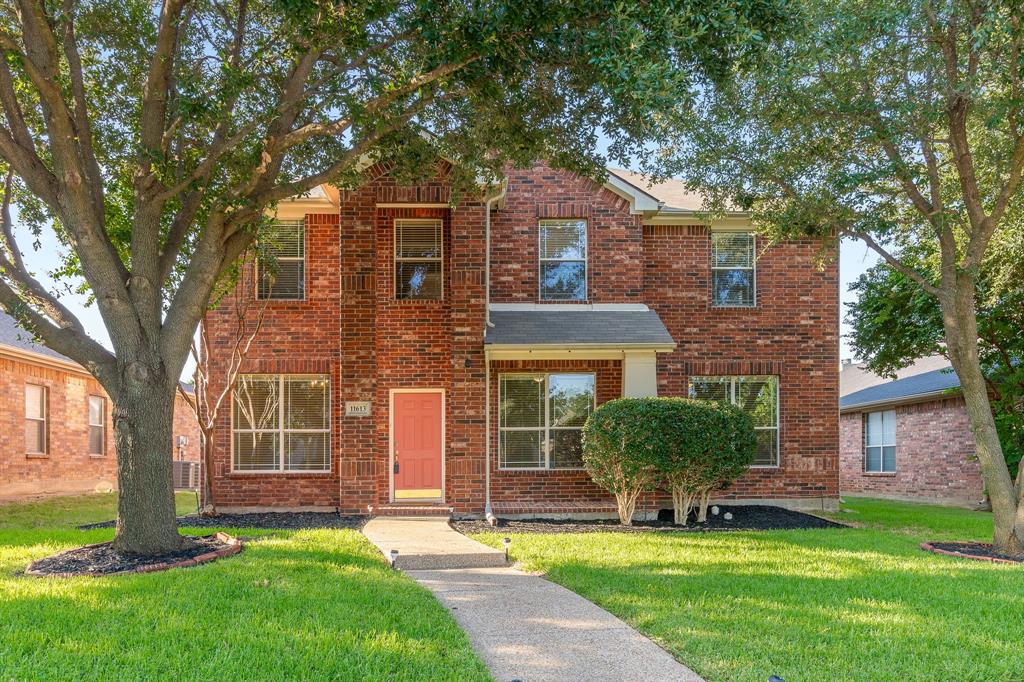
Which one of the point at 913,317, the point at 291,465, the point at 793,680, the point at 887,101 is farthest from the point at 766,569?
the point at 913,317

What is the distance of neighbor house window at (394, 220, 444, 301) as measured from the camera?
14.1 metres

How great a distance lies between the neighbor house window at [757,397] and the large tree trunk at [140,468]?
10.1 meters

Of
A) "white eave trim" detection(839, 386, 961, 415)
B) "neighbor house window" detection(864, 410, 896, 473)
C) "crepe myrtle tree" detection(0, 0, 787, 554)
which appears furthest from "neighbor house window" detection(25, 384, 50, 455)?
"neighbor house window" detection(864, 410, 896, 473)

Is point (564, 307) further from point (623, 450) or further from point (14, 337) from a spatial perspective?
point (14, 337)

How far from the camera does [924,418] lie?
72.1 feet

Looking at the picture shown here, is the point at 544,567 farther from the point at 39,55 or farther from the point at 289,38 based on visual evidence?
the point at 39,55

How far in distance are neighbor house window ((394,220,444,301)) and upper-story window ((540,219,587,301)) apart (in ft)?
7.11

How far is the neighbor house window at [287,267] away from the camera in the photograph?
1469cm

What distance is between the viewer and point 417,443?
1397cm

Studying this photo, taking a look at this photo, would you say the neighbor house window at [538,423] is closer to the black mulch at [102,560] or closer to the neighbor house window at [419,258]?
the neighbor house window at [419,258]

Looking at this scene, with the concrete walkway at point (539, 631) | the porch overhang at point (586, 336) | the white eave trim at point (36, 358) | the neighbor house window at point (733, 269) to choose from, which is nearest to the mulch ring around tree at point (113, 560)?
the concrete walkway at point (539, 631)

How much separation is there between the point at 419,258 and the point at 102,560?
24.8 ft

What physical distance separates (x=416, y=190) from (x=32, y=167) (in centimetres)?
631

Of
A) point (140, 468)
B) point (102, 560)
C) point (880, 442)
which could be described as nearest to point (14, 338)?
point (140, 468)
